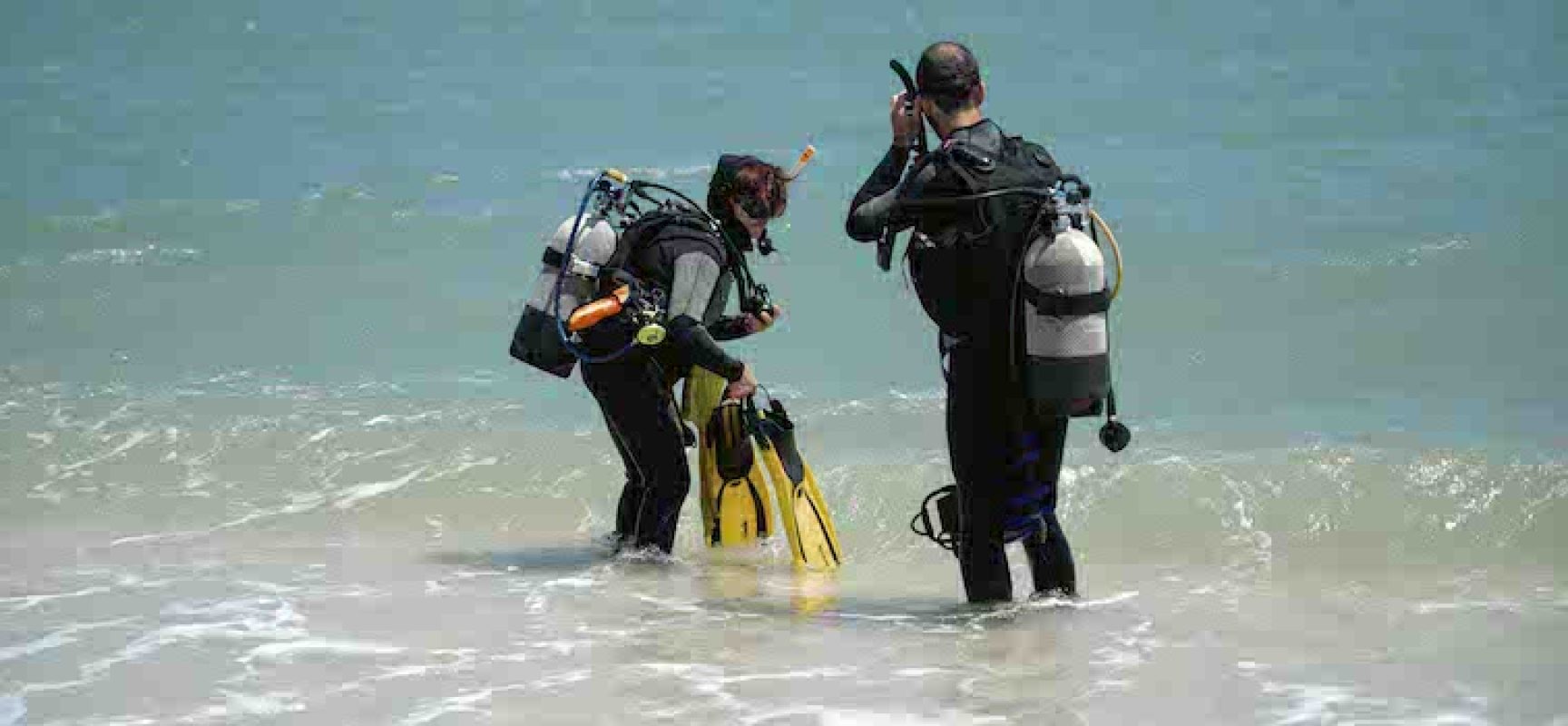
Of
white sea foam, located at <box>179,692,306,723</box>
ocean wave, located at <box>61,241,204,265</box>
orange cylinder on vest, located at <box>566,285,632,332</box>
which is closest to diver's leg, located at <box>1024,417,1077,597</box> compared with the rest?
orange cylinder on vest, located at <box>566,285,632,332</box>

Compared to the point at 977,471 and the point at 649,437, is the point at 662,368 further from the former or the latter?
the point at 977,471

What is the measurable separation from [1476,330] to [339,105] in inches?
547

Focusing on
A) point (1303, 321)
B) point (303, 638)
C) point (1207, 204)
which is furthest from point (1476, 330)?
point (303, 638)

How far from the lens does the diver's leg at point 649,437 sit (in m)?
7.07

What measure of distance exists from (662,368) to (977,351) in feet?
5.40

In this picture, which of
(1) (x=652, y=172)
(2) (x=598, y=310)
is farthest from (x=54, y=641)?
(1) (x=652, y=172)

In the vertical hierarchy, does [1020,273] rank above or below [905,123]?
below

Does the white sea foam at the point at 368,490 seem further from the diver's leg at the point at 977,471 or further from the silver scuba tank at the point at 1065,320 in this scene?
the silver scuba tank at the point at 1065,320

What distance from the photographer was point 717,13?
84.1ft

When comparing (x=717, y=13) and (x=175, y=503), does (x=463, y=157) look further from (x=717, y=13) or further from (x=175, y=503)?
(x=175, y=503)

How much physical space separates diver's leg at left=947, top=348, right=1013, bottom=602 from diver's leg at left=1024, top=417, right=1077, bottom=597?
0.11 metres

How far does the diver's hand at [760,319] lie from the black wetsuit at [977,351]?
113 centimetres

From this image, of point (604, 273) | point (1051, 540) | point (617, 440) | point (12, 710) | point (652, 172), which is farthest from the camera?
point (652, 172)

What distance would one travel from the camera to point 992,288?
578 centimetres
